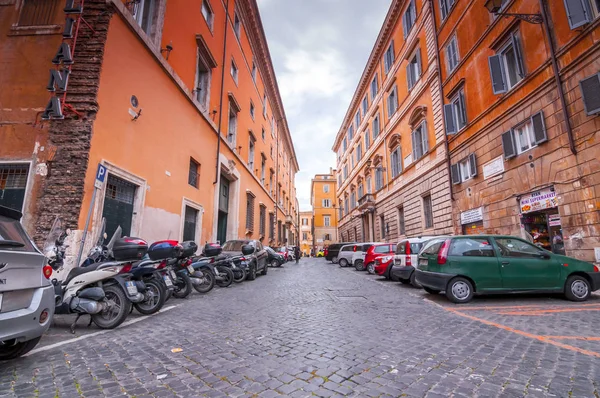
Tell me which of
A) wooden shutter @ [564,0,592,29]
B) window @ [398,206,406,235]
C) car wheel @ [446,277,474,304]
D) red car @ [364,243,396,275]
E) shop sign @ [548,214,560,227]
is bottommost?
car wheel @ [446,277,474,304]

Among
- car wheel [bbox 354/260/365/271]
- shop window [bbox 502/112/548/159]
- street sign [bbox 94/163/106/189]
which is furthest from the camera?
car wheel [bbox 354/260/365/271]

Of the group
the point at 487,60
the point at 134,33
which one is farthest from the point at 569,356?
the point at 487,60

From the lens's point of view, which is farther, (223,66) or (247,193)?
(247,193)

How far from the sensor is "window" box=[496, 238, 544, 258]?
6.63 m

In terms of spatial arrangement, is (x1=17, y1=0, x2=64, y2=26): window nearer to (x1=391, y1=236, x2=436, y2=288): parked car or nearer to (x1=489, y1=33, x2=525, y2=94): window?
(x1=391, y1=236, x2=436, y2=288): parked car

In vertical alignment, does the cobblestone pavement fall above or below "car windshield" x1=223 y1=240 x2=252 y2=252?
below

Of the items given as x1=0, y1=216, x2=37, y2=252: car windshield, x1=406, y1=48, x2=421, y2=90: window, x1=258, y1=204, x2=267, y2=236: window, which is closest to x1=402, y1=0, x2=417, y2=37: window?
x1=406, y1=48, x2=421, y2=90: window

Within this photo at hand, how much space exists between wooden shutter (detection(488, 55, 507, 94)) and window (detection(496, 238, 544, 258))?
717cm

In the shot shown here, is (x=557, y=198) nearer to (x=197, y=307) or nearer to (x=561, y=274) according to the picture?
(x=561, y=274)

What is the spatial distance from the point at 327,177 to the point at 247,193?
45715 mm

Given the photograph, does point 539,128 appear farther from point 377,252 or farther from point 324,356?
point 324,356

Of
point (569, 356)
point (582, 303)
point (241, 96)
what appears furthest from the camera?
point (241, 96)

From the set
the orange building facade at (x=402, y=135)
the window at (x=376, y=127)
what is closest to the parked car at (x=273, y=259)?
the orange building facade at (x=402, y=135)

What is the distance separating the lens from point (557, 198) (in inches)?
359
